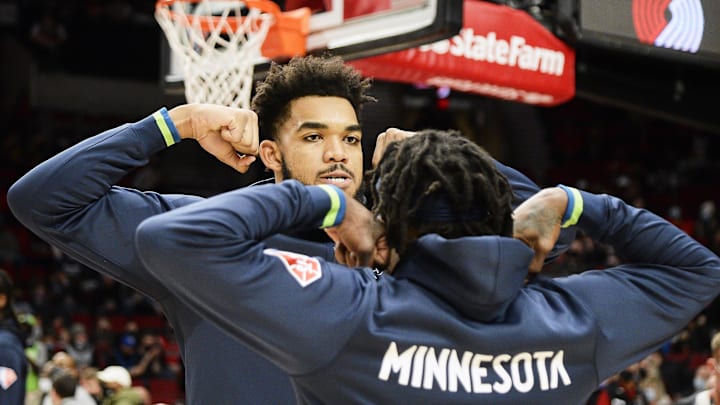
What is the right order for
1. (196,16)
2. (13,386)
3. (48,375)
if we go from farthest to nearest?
(48,375) → (196,16) → (13,386)

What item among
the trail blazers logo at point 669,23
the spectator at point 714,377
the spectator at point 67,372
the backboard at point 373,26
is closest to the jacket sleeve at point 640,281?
the trail blazers logo at point 669,23

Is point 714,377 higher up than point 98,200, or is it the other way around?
point 98,200

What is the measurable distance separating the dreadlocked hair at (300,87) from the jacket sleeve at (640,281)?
1069 mm

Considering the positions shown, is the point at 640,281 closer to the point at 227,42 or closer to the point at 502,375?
the point at 502,375

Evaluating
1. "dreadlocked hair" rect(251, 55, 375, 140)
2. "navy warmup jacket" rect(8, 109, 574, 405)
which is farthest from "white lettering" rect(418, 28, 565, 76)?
"navy warmup jacket" rect(8, 109, 574, 405)

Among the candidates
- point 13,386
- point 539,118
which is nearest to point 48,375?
point 13,386

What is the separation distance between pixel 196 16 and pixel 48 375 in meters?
3.65

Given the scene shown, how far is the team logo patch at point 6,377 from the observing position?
506cm

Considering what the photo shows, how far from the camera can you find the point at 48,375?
8414 mm

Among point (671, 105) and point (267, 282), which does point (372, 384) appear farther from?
point (671, 105)

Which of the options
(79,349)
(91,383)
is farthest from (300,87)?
(79,349)

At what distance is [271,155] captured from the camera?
3393 millimetres

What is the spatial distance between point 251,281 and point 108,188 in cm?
93

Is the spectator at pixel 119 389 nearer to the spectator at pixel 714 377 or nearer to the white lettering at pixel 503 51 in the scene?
the white lettering at pixel 503 51
